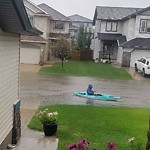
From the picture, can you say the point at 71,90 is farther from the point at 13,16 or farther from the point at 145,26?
the point at 145,26

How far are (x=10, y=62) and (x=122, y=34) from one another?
1498 inches

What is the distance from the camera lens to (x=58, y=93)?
19.9 meters

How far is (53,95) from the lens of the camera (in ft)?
62.5

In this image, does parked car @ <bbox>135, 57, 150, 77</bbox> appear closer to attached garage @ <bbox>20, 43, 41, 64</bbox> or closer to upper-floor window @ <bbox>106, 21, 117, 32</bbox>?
attached garage @ <bbox>20, 43, 41, 64</bbox>

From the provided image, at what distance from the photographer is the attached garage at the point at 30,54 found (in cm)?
3709

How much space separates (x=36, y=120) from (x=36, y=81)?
39.6 ft

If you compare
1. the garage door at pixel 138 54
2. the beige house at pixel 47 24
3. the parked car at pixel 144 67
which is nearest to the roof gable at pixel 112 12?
the beige house at pixel 47 24

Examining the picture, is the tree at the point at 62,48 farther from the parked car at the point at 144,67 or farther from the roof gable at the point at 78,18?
the roof gable at the point at 78,18

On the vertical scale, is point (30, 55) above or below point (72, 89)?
above

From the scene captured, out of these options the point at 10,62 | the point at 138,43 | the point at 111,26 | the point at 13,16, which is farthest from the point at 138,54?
the point at 13,16

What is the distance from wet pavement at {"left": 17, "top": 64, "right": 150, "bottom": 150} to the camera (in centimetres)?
1005

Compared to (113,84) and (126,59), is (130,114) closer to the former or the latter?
(113,84)

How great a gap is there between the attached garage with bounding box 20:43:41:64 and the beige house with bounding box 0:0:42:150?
27.2 meters

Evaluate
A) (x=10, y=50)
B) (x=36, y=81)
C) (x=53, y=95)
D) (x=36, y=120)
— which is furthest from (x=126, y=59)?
(x=10, y=50)
